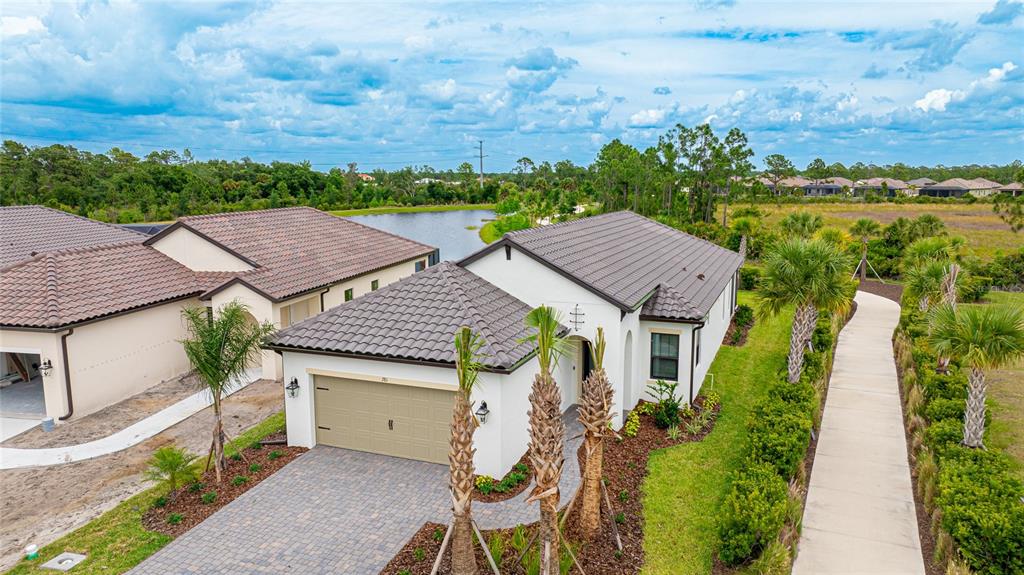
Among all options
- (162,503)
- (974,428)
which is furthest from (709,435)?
(162,503)

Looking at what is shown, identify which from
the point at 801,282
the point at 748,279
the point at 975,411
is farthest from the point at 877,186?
the point at 975,411

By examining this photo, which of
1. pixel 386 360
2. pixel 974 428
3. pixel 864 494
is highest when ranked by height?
pixel 386 360

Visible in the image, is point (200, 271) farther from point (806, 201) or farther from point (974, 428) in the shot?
point (806, 201)

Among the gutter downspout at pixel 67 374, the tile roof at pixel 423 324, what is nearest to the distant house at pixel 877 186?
the tile roof at pixel 423 324

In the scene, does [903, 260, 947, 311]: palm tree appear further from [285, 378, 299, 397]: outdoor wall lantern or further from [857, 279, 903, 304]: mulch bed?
[285, 378, 299, 397]: outdoor wall lantern

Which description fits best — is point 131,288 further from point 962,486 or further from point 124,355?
point 962,486

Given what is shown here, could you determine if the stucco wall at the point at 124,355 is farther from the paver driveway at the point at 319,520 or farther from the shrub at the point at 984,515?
the shrub at the point at 984,515

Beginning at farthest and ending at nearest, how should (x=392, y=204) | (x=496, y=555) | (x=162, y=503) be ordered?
(x=392, y=204), (x=162, y=503), (x=496, y=555)
